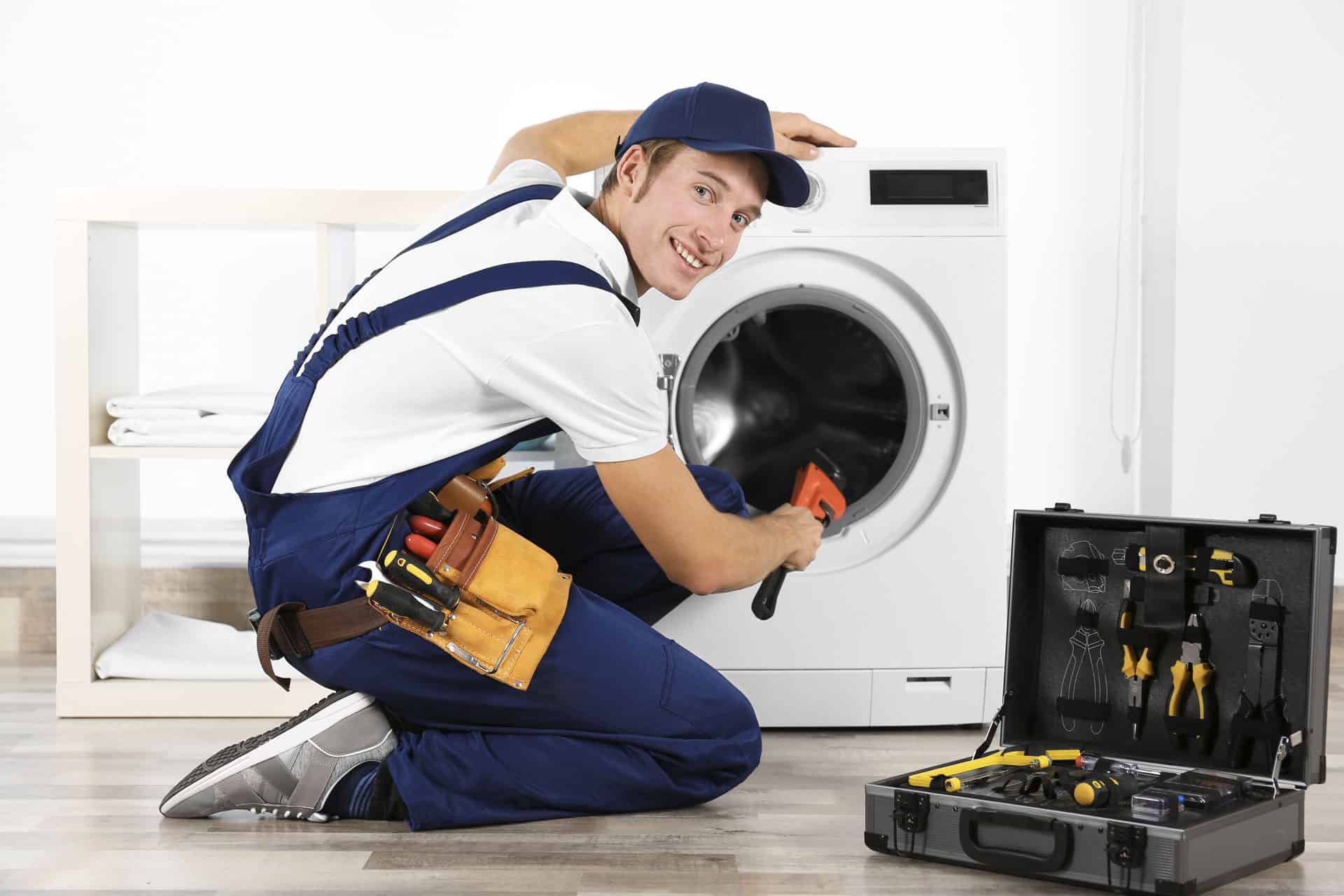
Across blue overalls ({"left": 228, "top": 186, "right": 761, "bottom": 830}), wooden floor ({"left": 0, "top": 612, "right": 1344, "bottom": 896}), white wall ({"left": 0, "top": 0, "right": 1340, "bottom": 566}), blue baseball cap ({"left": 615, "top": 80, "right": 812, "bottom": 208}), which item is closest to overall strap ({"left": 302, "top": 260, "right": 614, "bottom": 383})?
blue overalls ({"left": 228, "top": 186, "right": 761, "bottom": 830})

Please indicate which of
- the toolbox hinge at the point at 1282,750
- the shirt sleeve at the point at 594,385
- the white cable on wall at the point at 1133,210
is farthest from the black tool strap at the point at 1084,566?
the white cable on wall at the point at 1133,210

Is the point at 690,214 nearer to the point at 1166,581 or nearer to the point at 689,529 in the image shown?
the point at 689,529

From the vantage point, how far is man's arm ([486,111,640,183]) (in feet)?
6.92

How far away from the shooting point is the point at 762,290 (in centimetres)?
223

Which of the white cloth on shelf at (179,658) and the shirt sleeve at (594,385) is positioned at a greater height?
the shirt sleeve at (594,385)

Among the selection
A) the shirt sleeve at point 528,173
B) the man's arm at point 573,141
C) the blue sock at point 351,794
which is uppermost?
the man's arm at point 573,141

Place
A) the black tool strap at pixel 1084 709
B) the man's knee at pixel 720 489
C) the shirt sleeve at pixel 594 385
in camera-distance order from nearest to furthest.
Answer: the shirt sleeve at pixel 594 385 < the black tool strap at pixel 1084 709 < the man's knee at pixel 720 489

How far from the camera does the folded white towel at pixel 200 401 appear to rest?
236 cm

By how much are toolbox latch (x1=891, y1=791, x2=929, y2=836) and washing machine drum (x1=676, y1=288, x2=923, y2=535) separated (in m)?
0.74

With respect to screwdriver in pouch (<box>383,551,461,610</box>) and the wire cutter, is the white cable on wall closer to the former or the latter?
the wire cutter

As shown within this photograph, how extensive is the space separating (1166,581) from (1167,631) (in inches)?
2.9

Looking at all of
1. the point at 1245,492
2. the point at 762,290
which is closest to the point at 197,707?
the point at 762,290

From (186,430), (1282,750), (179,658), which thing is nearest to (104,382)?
(186,430)

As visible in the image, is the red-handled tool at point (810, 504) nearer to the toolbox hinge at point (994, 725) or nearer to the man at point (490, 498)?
the man at point (490, 498)
